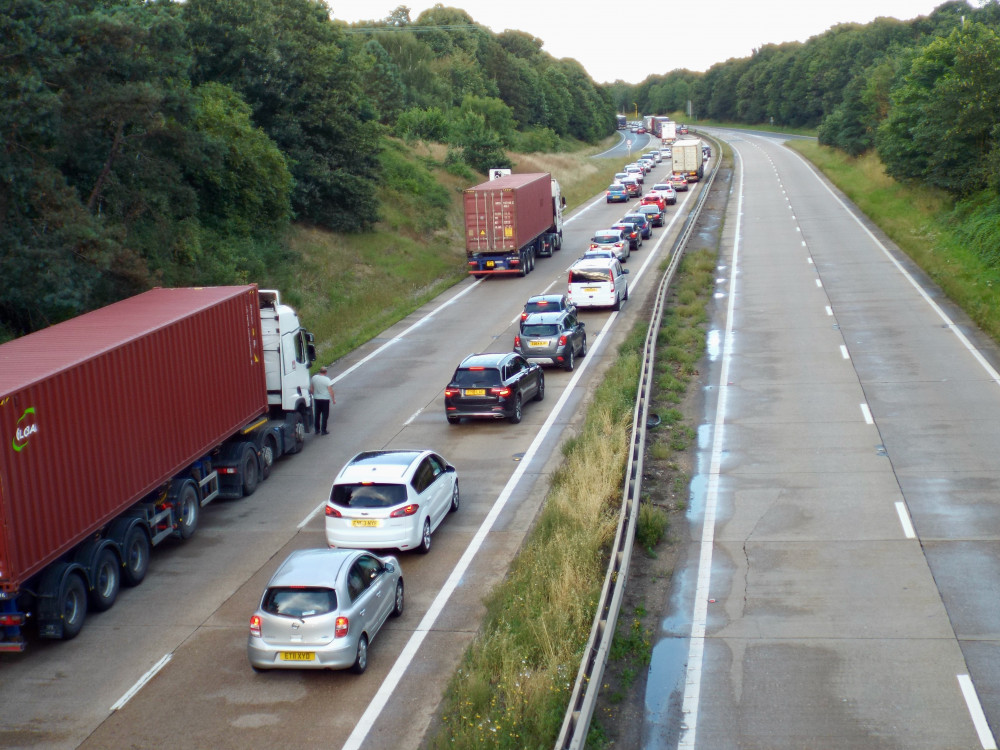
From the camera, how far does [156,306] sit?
734 inches

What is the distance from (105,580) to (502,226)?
101ft

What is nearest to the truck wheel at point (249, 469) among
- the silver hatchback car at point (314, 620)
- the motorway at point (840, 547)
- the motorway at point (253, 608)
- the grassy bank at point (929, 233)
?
the motorway at point (253, 608)

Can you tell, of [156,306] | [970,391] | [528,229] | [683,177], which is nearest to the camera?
[156,306]

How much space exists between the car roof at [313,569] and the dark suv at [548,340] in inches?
591

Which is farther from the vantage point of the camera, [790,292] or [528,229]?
[528,229]

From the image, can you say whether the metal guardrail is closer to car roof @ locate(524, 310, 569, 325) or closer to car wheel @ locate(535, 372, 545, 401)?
car wheel @ locate(535, 372, 545, 401)

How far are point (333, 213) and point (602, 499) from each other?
32706mm

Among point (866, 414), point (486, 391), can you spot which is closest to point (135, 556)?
point (486, 391)

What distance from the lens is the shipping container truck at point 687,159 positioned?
277 feet

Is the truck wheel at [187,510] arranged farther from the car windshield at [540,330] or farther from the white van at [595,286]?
Answer: the white van at [595,286]

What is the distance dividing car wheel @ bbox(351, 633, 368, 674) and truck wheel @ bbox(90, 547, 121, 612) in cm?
433

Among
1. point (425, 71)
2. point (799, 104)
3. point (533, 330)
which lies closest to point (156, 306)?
point (533, 330)

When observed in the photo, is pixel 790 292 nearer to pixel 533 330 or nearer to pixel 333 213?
pixel 533 330

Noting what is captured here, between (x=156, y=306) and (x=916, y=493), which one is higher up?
(x=156, y=306)
